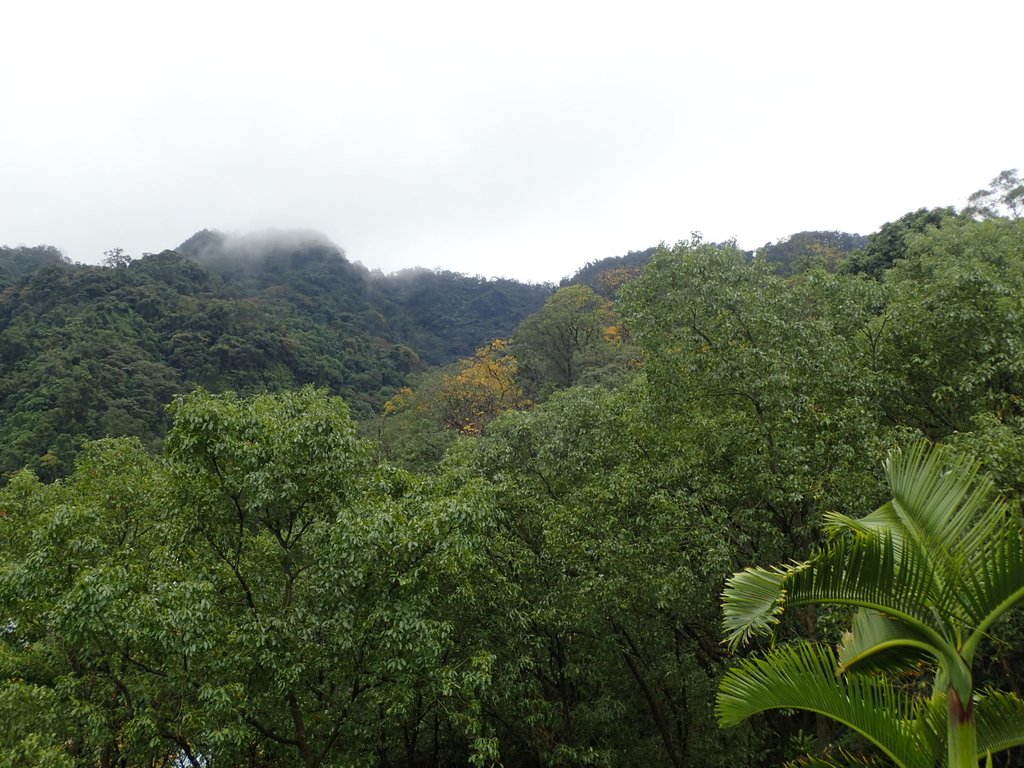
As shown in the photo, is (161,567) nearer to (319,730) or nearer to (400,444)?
(319,730)

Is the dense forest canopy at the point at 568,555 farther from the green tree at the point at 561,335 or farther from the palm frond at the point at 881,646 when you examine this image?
the green tree at the point at 561,335

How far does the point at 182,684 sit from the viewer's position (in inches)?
267

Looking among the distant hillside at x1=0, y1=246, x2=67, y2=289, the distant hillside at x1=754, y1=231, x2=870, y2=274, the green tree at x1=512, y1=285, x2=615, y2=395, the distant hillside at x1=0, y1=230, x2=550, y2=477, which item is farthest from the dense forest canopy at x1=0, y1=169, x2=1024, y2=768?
the distant hillside at x1=0, y1=246, x2=67, y2=289

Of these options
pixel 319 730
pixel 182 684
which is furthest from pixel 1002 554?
pixel 319 730

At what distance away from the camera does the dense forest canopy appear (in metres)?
6.26

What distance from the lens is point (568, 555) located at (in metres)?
9.74

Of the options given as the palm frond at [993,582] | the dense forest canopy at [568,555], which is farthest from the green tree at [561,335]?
the palm frond at [993,582]

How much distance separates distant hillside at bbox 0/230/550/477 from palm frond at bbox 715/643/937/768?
45.7 feet

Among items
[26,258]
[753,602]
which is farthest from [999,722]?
[26,258]

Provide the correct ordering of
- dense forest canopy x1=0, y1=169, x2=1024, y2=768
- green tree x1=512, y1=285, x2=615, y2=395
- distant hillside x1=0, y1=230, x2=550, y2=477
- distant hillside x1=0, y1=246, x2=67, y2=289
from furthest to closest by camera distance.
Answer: distant hillside x1=0, y1=246, x2=67, y2=289, green tree x1=512, y1=285, x2=615, y2=395, distant hillside x1=0, y1=230, x2=550, y2=477, dense forest canopy x1=0, y1=169, x2=1024, y2=768

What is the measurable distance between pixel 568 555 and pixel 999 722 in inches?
269

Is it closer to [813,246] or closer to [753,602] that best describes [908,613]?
[753,602]

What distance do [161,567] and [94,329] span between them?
45.5 metres

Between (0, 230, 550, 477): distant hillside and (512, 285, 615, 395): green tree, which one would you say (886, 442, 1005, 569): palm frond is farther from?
(512, 285, 615, 395): green tree
